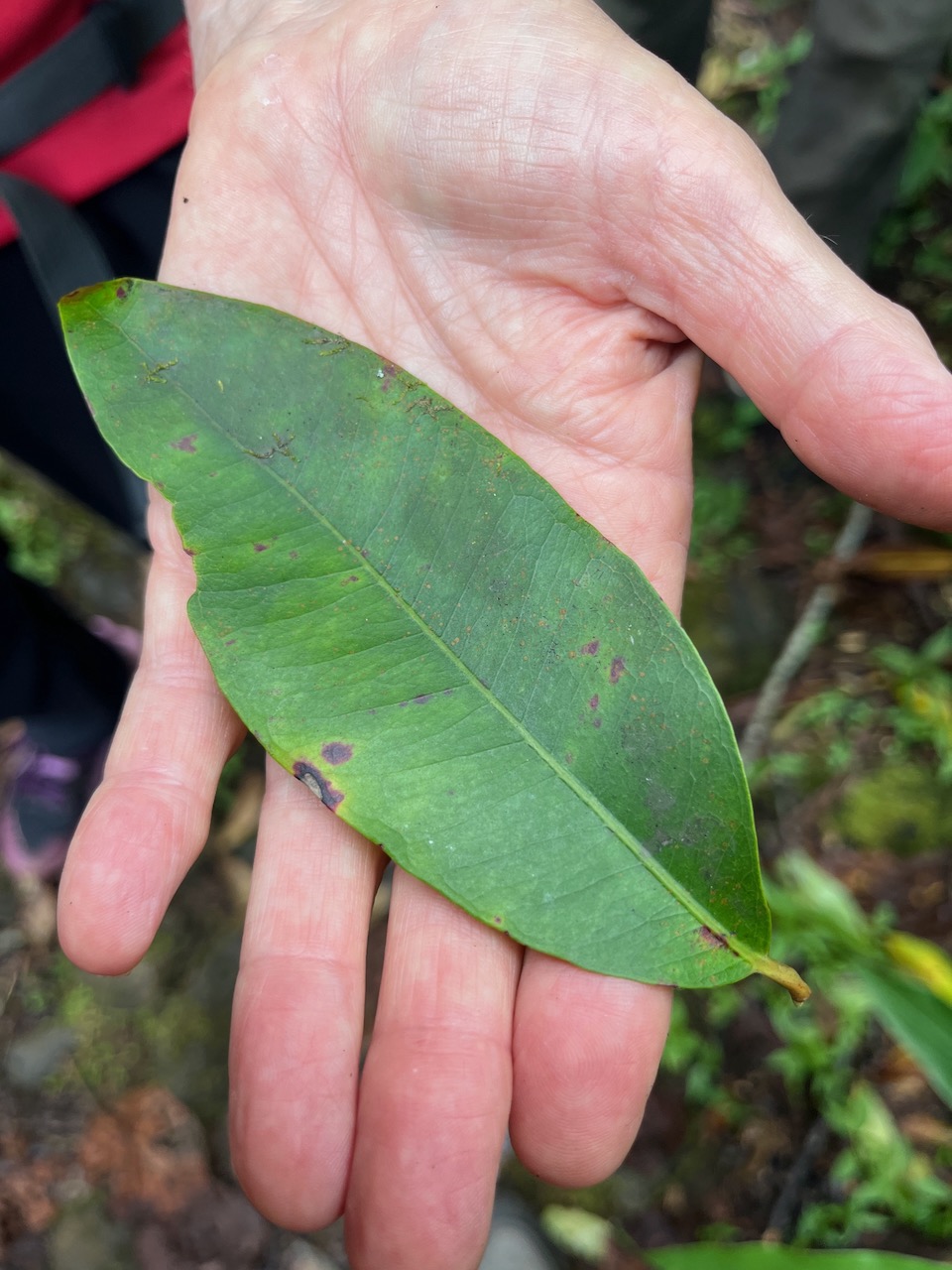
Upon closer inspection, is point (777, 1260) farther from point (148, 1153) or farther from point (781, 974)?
Result: point (148, 1153)

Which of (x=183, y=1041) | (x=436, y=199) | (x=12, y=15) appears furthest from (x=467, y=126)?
(x=183, y=1041)

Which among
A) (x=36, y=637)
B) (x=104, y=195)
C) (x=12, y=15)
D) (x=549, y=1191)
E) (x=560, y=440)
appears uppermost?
(x=12, y=15)

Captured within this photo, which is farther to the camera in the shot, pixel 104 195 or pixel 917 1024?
pixel 104 195

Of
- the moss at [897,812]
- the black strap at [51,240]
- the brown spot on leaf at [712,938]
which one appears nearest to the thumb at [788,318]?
the brown spot on leaf at [712,938]

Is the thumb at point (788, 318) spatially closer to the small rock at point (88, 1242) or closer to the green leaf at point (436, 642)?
the green leaf at point (436, 642)

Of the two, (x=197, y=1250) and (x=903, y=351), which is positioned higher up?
(x=903, y=351)

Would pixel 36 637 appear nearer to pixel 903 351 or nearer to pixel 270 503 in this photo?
pixel 270 503
